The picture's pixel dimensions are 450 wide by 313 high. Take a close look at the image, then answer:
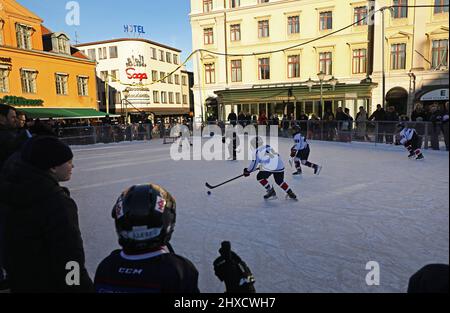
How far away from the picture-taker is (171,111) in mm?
41375

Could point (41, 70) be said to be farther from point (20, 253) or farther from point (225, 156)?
point (20, 253)

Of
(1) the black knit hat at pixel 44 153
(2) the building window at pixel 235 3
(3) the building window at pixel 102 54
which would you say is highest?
(2) the building window at pixel 235 3

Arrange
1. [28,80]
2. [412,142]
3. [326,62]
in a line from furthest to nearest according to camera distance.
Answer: [326,62], [28,80], [412,142]

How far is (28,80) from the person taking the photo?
20.6 metres

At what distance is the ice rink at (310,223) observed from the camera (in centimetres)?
295

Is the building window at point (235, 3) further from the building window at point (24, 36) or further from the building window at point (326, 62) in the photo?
the building window at point (24, 36)

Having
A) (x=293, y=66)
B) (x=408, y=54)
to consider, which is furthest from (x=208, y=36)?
(x=408, y=54)

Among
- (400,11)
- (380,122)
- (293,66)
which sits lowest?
(380,122)

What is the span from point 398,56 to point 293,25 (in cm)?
799

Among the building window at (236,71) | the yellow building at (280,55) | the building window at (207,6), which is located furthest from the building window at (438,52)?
the building window at (207,6)

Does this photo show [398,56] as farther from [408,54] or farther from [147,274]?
[147,274]

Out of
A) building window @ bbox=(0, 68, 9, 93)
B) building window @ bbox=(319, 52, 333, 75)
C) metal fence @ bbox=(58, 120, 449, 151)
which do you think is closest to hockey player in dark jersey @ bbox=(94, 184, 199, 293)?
metal fence @ bbox=(58, 120, 449, 151)

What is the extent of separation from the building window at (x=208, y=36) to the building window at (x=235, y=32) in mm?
1758
